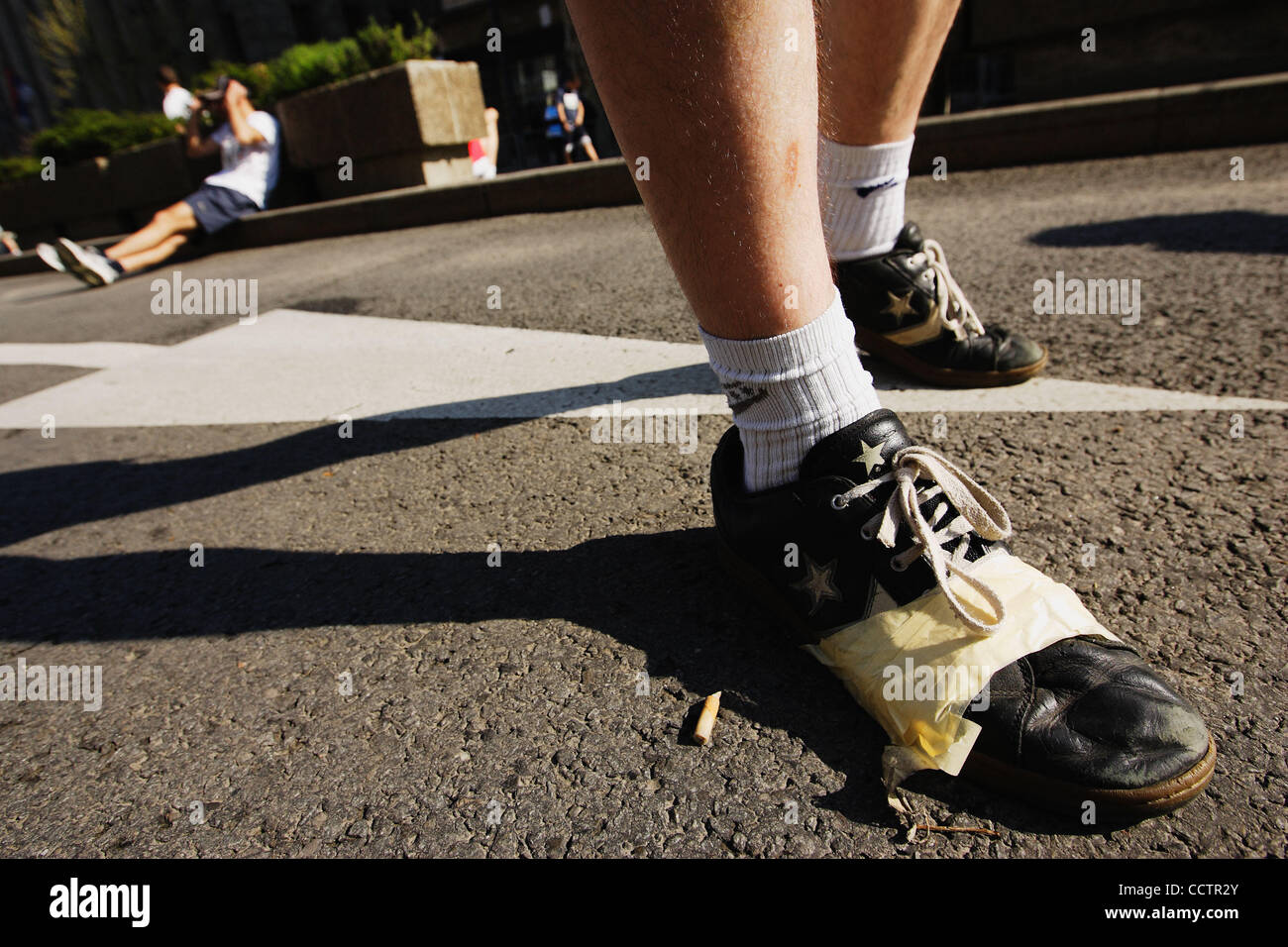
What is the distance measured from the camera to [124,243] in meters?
6.71

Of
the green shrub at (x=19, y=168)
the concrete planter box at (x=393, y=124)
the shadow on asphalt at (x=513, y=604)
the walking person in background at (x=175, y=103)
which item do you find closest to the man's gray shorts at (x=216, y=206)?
the concrete planter box at (x=393, y=124)

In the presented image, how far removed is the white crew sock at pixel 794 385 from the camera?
46.0 inches

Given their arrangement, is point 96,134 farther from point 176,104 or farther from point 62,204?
point 176,104

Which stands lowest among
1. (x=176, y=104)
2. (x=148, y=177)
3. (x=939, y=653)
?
(x=939, y=653)

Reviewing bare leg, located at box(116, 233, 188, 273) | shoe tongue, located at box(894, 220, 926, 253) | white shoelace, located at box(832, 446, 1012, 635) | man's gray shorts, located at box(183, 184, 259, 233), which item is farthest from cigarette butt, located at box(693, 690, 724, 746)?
man's gray shorts, located at box(183, 184, 259, 233)

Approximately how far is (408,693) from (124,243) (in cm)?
711

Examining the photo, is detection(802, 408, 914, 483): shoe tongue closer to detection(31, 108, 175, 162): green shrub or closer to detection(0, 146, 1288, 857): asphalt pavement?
detection(0, 146, 1288, 857): asphalt pavement

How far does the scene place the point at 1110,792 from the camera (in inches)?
36.4

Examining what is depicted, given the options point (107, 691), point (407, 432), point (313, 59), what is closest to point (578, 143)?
point (313, 59)

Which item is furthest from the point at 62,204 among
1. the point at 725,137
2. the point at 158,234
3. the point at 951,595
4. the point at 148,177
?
the point at 951,595

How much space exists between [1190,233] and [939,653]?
301 cm

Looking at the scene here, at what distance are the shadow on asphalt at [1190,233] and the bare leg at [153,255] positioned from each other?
6791mm
